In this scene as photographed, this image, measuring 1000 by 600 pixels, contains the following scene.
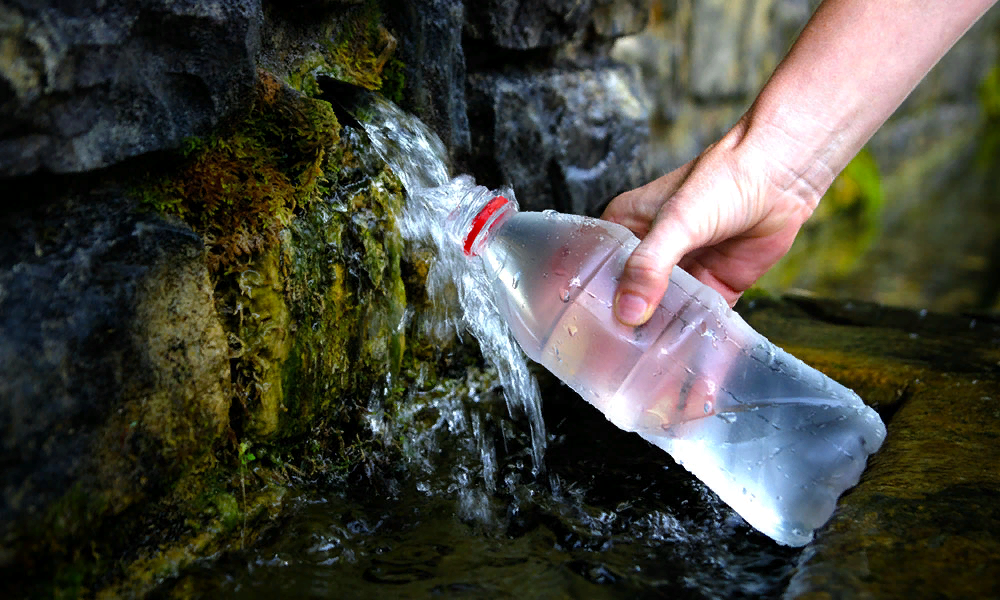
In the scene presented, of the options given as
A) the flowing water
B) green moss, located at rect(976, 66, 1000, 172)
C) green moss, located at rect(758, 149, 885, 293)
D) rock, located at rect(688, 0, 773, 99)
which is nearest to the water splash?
the flowing water

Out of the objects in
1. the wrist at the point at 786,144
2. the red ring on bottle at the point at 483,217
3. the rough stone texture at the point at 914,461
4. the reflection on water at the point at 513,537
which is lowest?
the reflection on water at the point at 513,537

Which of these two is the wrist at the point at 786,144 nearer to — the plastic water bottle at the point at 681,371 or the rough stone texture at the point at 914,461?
the plastic water bottle at the point at 681,371

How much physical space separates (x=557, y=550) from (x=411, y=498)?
1.07 feet

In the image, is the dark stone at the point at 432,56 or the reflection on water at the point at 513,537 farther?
the dark stone at the point at 432,56

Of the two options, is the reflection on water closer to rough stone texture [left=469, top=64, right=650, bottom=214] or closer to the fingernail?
the fingernail

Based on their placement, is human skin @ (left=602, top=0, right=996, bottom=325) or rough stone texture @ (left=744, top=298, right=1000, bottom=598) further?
human skin @ (left=602, top=0, right=996, bottom=325)

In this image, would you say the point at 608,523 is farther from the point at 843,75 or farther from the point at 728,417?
the point at 843,75

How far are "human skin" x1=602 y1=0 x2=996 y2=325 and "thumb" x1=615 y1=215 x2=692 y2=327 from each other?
76mm

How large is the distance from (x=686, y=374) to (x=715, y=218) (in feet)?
1.12

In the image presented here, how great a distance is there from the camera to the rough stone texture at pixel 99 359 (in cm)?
111

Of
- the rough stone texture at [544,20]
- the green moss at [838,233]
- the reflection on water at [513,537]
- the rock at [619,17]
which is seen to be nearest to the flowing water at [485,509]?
the reflection on water at [513,537]

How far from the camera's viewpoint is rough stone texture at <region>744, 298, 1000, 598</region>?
115cm

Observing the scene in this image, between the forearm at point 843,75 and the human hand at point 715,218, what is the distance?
30 mm

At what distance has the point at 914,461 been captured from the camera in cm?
150
